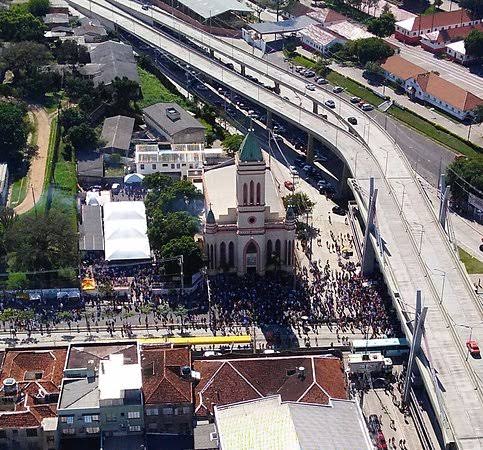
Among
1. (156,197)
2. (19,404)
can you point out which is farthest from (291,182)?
(19,404)

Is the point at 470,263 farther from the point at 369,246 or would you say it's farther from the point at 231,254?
the point at 231,254

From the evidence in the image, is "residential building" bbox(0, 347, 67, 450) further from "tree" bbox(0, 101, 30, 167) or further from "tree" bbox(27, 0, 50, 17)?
"tree" bbox(27, 0, 50, 17)

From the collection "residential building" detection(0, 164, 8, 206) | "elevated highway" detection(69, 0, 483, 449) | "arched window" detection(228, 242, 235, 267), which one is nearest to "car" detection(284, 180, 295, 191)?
"elevated highway" detection(69, 0, 483, 449)

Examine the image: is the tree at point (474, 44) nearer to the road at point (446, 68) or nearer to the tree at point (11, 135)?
the road at point (446, 68)

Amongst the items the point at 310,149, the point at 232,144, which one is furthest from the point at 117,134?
the point at 310,149

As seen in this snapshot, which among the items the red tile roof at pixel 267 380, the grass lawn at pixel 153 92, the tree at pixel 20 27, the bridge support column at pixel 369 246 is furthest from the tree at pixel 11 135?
the red tile roof at pixel 267 380

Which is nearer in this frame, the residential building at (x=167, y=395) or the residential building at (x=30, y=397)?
the residential building at (x=30, y=397)
